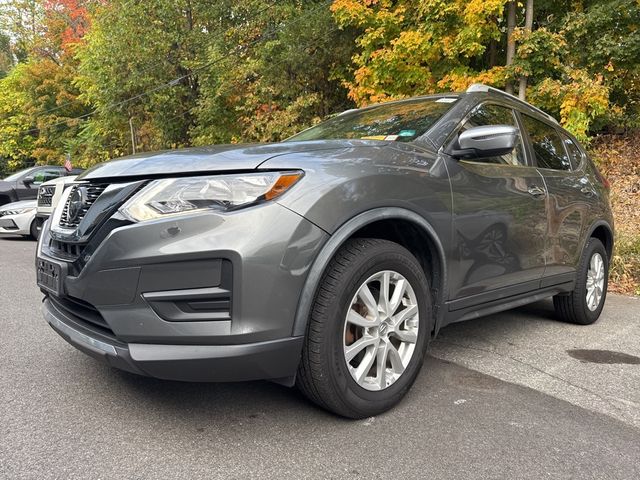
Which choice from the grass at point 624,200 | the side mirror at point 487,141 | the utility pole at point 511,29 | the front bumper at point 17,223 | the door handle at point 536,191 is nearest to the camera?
the side mirror at point 487,141

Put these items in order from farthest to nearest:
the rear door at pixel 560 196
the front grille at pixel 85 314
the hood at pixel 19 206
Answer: the hood at pixel 19 206 < the rear door at pixel 560 196 < the front grille at pixel 85 314

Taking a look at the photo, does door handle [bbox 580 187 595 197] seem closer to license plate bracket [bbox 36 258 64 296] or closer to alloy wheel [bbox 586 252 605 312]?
alloy wheel [bbox 586 252 605 312]

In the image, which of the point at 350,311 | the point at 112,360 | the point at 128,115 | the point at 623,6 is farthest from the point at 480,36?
the point at 128,115

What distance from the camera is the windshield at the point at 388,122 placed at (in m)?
3.12

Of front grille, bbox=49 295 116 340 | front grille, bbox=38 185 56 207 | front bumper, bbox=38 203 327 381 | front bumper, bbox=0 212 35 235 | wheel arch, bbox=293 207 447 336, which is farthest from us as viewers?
front bumper, bbox=0 212 35 235

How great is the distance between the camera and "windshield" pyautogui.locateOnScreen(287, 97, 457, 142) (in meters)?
3.12

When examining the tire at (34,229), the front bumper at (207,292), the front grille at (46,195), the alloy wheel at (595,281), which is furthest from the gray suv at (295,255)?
the tire at (34,229)

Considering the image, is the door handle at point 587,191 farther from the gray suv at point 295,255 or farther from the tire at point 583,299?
the gray suv at point 295,255

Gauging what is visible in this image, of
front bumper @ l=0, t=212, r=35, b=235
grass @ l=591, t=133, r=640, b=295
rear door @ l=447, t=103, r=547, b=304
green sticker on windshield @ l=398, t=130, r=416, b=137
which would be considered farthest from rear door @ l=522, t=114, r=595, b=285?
front bumper @ l=0, t=212, r=35, b=235

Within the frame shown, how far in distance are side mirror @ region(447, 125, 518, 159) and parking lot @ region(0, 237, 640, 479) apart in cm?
131

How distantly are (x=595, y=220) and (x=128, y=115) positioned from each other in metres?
18.0

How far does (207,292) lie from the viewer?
2.10m

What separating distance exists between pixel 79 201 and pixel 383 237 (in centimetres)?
152

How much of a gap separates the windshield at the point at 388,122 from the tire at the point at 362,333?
0.83 metres
